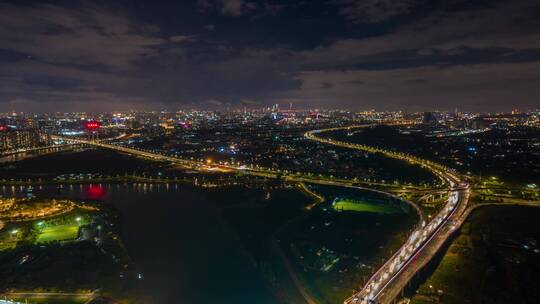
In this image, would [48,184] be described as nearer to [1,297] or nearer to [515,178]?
[1,297]

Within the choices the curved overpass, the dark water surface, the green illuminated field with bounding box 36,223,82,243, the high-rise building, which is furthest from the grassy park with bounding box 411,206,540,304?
the high-rise building

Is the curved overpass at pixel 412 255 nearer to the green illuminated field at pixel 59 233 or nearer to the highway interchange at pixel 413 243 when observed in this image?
the highway interchange at pixel 413 243

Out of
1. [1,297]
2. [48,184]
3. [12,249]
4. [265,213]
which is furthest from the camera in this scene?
[48,184]

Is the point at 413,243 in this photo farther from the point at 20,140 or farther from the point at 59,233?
the point at 20,140

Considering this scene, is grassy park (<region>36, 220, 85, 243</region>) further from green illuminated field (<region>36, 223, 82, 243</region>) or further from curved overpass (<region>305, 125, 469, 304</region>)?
curved overpass (<region>305, 125, 469, 304</region>)

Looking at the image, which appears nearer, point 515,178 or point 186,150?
point 515,178

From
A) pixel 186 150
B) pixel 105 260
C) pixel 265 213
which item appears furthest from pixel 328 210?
pixel 186 150

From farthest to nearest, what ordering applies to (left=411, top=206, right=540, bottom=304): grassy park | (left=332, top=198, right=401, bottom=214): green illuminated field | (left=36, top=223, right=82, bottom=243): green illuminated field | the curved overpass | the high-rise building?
the high-rise building < (left=332, top=198, right=401, bottom=214): green illuminated field < (left=36, top=223, right=82, bottom=243): green illuminated field < (left=411, top=206, right=540, bottom=304): grassy park < the curved overpass

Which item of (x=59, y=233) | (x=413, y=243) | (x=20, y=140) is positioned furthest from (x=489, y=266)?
(x=20, y=140)
